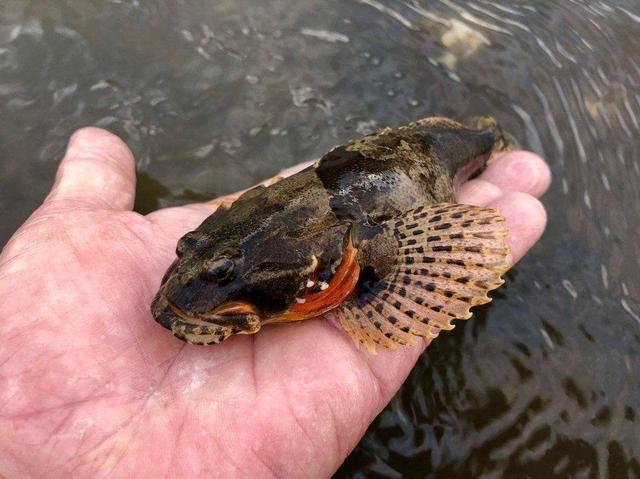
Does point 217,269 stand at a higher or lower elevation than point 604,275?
higher

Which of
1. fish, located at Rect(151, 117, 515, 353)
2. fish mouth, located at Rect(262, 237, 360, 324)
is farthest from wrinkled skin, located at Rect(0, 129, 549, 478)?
fish, located at Rect(151, 117, 515, 353)

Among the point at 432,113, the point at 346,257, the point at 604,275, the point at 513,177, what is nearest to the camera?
the point at 346,257

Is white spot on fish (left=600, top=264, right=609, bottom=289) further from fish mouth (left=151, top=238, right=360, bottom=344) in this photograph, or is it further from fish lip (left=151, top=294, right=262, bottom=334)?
fish lip (left=151, top=294, right=262, bottom=334)

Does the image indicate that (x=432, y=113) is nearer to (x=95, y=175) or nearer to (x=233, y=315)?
(x=95, y=175)

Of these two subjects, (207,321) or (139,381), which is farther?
(139,381)

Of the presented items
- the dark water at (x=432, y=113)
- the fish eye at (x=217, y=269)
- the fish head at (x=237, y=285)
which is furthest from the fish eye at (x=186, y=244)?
the dark water at (x=432, y=113)

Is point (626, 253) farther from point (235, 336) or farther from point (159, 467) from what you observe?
point (159, 467)

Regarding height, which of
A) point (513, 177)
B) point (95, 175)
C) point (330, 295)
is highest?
point (513, 177)

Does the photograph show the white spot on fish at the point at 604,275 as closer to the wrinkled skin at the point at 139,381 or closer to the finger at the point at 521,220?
the finger at the point at 521,220

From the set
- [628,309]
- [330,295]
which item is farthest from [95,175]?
[628,309]
